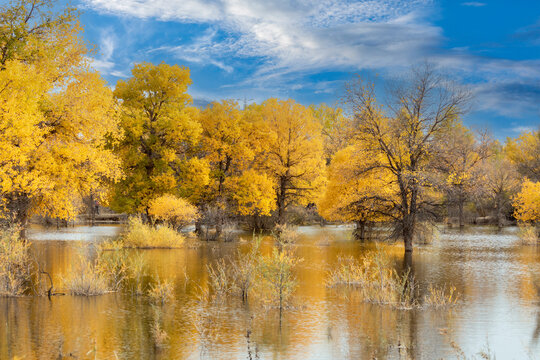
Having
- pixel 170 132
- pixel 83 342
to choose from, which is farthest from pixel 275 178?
pixel 83 342

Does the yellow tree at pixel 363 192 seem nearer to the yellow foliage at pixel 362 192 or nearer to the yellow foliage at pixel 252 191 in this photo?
the yellow foliage at pixel 362 192

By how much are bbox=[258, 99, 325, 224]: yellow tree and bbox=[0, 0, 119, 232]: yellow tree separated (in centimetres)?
1841

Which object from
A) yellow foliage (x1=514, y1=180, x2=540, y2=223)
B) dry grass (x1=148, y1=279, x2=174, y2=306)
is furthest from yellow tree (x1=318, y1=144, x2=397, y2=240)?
dry grass (x1=148, y1=279, x2=174, y2=306)

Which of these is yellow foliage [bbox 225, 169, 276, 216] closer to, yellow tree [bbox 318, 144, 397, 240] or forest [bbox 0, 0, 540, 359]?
forest [bbox 0, 0, 540, 359]

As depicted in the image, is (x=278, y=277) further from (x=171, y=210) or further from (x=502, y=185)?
(x=502, y=185)

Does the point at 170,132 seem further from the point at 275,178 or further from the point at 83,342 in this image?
the point at 83,342

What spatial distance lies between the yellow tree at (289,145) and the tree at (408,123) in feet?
41.4

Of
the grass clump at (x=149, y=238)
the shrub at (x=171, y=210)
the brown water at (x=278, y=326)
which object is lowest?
the brown water at (x=278, y=326)

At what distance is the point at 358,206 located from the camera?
29.0 metres

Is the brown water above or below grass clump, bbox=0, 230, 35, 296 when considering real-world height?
below

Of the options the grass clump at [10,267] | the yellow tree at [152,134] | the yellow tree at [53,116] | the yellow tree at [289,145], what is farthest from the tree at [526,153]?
the grass clump at [10,267]

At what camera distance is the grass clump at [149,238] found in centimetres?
2933

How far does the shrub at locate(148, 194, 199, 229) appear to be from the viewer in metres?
32.8

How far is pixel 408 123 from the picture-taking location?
89.6 feet
